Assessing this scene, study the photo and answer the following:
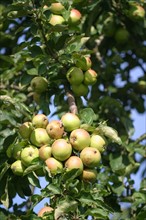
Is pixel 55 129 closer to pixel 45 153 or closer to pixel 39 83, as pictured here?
pixel 45 153

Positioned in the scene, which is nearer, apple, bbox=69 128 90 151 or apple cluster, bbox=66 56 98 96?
apple, bbox=69 128 90 151

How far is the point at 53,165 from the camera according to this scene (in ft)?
7.55

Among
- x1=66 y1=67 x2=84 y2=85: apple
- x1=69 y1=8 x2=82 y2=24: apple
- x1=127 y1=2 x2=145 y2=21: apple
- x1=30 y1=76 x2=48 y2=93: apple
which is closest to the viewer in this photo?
x1=66 y1=67 x2=84 y2=85: apple

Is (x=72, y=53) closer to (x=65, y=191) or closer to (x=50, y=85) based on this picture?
(x=50, y=85)

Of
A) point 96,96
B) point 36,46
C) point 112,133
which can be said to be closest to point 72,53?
point 36,46

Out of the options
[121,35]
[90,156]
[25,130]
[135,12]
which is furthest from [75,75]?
[121,35]

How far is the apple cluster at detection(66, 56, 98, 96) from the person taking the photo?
2.58 m

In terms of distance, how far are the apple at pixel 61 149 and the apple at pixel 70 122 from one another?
81 millimetres

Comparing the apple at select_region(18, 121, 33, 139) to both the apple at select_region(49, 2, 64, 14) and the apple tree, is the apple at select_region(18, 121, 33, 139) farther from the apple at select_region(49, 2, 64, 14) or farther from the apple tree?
the apple at select_region(49, 2, 64, 14)

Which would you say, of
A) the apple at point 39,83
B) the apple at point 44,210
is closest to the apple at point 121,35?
the apple at point 39,83

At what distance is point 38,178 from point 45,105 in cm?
43

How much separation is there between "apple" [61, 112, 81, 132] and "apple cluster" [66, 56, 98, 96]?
227mm

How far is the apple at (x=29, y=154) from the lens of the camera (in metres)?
2.39

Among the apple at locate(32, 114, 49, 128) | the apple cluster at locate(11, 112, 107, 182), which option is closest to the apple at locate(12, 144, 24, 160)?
the apple cluster at locate(11, 112, 107, 182)
